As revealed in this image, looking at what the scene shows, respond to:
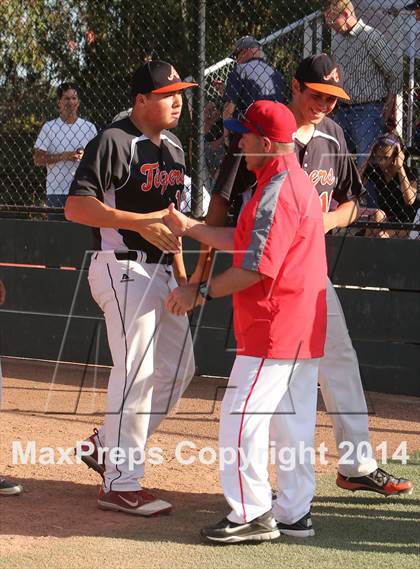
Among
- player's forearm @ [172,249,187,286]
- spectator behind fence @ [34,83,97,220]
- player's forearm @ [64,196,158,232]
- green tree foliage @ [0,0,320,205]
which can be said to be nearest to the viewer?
player's forearm @ [64,196,158,232]

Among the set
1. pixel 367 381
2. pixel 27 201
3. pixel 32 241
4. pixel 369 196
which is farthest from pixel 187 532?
pixel 27 201

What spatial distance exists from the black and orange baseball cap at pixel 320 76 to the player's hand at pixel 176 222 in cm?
99

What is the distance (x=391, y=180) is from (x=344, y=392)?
11.2 feet

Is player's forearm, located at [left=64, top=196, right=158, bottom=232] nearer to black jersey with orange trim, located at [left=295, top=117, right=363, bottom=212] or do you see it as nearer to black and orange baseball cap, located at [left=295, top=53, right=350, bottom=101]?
black jersey with orange trim, located at [left=295, top=117, right=363, bottom=212]

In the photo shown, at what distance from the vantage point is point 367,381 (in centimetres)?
813

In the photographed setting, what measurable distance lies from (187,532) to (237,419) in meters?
0.67

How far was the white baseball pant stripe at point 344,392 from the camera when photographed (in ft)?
17.1

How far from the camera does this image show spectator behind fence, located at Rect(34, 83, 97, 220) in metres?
9.41

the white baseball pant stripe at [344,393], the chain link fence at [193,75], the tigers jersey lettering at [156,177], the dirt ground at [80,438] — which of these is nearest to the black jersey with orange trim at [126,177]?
the tigers jersey lettering at [156,177]

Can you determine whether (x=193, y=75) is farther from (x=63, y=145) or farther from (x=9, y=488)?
(x=9, y=488)

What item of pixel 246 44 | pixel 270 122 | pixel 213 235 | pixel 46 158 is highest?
pixel 246 44

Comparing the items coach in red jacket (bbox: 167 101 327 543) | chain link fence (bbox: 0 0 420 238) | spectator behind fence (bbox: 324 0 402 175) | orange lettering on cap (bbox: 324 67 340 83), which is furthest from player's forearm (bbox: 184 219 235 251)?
spectator behind fence (bbox: 324 0 402 175)

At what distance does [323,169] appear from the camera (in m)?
5.21

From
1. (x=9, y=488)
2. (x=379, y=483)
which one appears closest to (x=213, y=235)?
(x=379, y=483)
